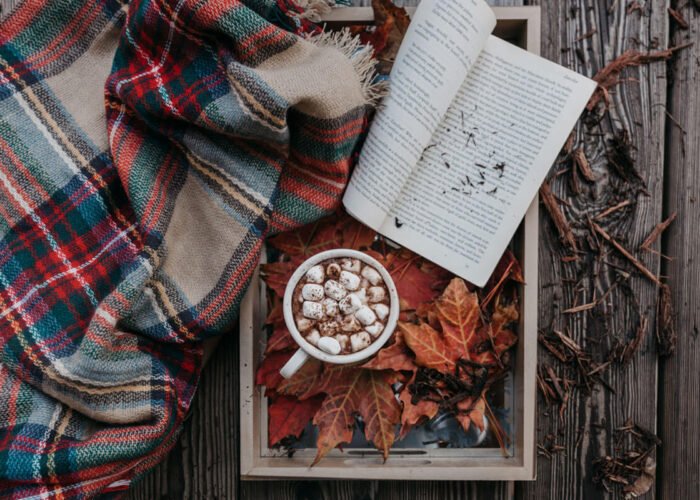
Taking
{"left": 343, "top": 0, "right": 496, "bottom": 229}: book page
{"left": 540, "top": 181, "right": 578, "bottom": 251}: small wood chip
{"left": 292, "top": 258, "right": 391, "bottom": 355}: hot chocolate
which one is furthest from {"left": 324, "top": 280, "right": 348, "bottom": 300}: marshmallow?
{"left": 540, "top": 181, "right": 578, "bottom": 251}: small wood chip

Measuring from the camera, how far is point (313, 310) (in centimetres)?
63

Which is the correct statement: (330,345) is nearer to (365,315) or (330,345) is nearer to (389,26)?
(365,315)

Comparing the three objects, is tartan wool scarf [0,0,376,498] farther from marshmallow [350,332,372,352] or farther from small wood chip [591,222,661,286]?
small wood chip [591,222,661,286]

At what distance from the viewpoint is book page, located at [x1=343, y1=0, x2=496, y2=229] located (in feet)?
2.23

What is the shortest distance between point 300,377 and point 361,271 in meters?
0.16

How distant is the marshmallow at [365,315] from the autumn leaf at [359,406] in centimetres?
9

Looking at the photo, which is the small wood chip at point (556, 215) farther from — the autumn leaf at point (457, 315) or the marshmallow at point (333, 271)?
the marshmallow at point (333, 271)

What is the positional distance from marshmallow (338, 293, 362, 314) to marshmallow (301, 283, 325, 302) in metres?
0.03

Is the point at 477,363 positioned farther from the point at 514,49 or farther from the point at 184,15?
the point at 184,15

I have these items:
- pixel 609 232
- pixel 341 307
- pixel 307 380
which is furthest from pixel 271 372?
pixel 609 232

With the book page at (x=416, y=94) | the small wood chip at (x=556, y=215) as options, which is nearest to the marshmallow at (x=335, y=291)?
the book page at (x=416, y=94)

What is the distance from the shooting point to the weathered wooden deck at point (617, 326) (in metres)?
0.77

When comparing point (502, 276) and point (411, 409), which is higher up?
point (502, 276)

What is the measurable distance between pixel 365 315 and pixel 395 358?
91mm
